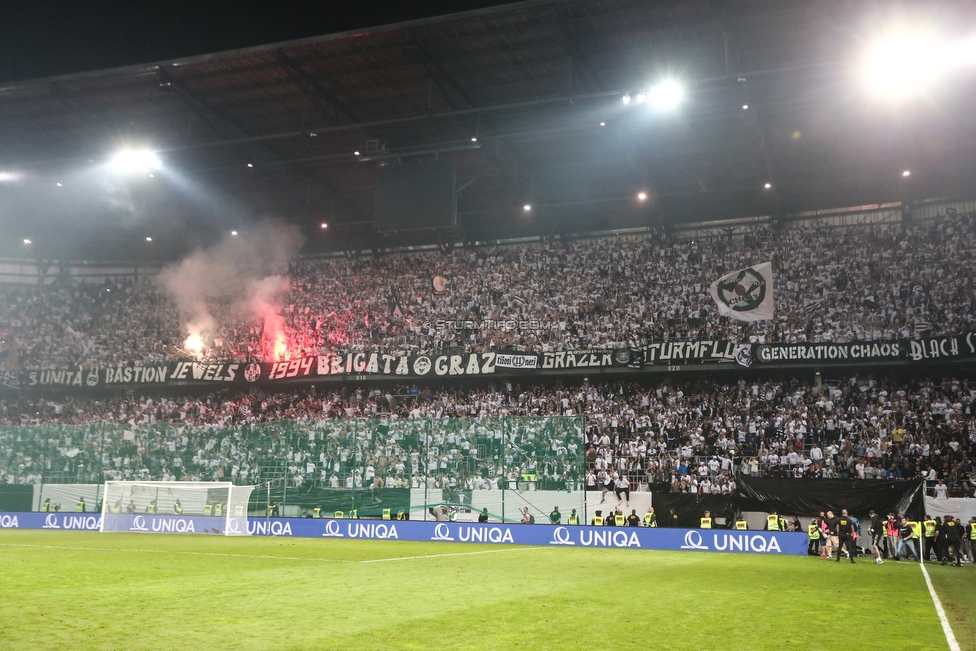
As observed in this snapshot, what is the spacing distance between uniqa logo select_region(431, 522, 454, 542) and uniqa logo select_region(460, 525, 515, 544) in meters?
0.50

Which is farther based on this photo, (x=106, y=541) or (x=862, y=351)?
(x=862, y=351)

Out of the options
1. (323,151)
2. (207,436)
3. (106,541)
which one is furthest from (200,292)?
(106,541)

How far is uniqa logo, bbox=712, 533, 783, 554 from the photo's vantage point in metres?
23.4

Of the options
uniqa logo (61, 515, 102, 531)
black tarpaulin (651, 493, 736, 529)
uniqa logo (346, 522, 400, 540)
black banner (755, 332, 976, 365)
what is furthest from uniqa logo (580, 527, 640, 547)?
uniqa logo (61, 515, 102, 531)

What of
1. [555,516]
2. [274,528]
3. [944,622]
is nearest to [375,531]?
[274,528]

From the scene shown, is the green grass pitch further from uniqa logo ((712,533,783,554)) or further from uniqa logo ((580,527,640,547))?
uniqa logo ((580,527,640,547))

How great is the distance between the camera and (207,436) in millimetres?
27766

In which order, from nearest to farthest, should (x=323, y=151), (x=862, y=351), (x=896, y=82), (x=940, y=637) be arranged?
(x=940, y=637)
(x=896, y=82)
(x=862, y=351)
(x=323, y=151)

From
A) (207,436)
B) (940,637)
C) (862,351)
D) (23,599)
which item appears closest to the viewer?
(940,637)

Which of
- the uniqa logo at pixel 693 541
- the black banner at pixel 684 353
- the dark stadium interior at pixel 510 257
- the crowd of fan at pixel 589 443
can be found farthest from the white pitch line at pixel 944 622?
the black banner at pixel 684 353

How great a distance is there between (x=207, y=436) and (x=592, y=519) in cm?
1346

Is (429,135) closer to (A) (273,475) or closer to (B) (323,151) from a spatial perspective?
(B) (323,151)

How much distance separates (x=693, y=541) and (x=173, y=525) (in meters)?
17.2

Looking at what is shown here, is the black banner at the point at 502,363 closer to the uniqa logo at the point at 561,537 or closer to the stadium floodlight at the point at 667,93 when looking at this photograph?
the uniqa logo at the point at 561,537
